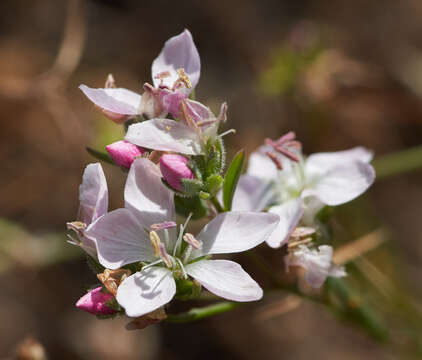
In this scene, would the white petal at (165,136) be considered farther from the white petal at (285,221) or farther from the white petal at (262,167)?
the white petal at (262,167)

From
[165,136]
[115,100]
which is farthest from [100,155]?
[165,136]

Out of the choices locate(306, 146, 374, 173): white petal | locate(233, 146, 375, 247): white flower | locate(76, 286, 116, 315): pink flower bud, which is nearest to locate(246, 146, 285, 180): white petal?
locate(233, 146, 375, 247): white flower

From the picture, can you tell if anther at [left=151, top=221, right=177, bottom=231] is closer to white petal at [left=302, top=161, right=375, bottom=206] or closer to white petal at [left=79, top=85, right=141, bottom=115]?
white petal at [left=79, top=85, right=141, bottom=115]

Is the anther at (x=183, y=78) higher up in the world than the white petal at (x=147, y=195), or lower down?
higher up

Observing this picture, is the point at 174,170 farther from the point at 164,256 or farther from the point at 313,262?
the point at 313,262

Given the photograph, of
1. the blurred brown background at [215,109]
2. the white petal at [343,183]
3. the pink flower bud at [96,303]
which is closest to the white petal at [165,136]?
the pink flower bud at [96,303]

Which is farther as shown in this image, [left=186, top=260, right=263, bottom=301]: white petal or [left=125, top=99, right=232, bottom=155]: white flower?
[left=125, top=99, right=232, bottom=155]: white flower
